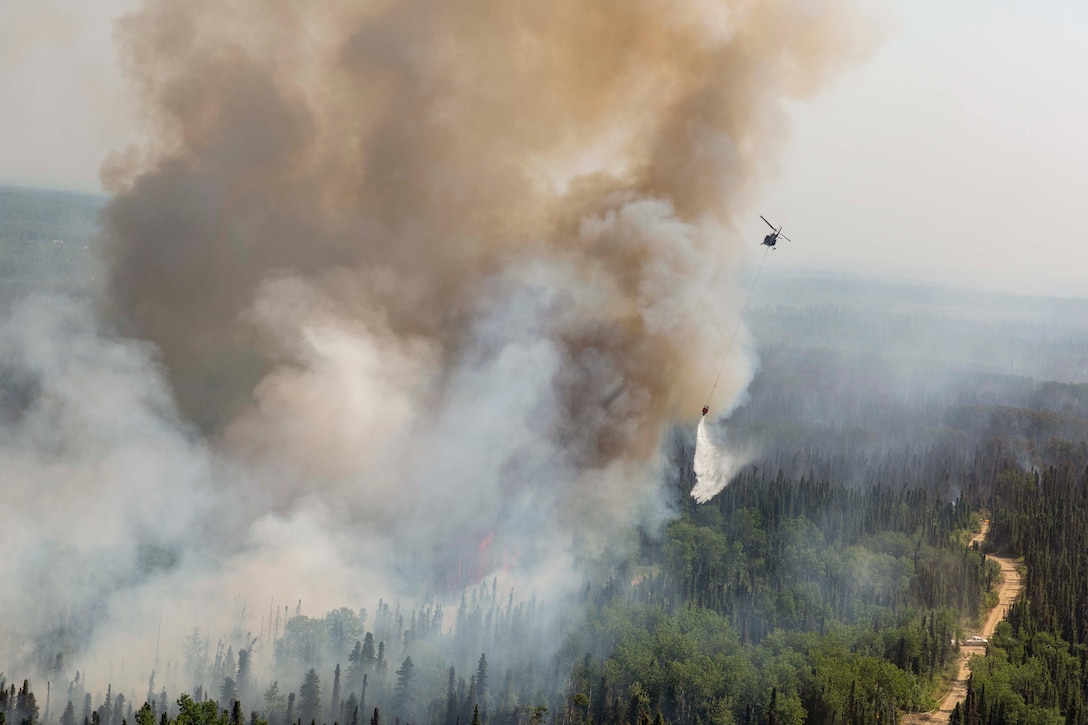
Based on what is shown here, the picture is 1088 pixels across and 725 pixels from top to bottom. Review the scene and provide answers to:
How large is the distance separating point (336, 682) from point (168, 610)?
16.0 m

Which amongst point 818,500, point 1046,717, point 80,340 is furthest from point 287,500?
point 818,500

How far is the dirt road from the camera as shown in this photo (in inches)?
2943

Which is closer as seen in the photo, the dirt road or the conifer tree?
the conifer tree

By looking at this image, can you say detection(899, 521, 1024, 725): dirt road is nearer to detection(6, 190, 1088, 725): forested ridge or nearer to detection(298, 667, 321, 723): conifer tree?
detection(6, 190, 1088, 725): forested ridge

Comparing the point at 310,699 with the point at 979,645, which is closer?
the point at 310,699

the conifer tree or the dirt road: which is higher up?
the dirt road

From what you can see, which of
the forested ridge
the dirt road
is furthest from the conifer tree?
the dirt road

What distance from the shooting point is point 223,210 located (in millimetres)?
93375

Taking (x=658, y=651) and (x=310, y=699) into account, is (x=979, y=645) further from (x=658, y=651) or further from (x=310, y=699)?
(x=310, y=699)

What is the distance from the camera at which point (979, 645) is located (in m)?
88.3

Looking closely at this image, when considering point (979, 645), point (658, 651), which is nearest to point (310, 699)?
point (658, 651)

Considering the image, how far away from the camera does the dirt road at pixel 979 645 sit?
74.8 meters

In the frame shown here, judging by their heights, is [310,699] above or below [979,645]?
below

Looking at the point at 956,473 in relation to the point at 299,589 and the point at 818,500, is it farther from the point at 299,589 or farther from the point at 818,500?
the point at 299,589
